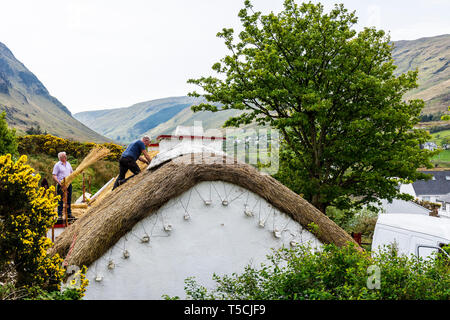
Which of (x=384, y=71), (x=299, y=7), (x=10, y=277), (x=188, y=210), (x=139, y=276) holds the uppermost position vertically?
(x=299, y=7)

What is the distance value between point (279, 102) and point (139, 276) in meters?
11.9

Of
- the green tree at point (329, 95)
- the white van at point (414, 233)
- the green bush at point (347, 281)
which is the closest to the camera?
the green bush at point (347, 281)

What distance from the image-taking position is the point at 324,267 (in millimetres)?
4602

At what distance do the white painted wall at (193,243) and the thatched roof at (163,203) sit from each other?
0.52 feet

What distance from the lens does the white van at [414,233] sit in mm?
9281

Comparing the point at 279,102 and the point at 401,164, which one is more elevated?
the point at 279,102

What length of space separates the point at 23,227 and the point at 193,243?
2.85 meters

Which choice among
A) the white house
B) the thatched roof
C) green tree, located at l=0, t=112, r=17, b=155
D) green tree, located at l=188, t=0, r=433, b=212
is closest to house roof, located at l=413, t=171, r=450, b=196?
green tree, located at l=188, t=0, r=433, b=212

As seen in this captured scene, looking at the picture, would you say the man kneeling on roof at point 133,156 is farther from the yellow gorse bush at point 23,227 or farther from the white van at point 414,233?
the white van at point 414,233

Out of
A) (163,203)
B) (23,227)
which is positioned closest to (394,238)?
(163,203)

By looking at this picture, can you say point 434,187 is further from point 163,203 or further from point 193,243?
point 163,203

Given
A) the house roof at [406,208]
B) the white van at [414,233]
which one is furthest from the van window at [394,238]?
the house roof at [406,208]
